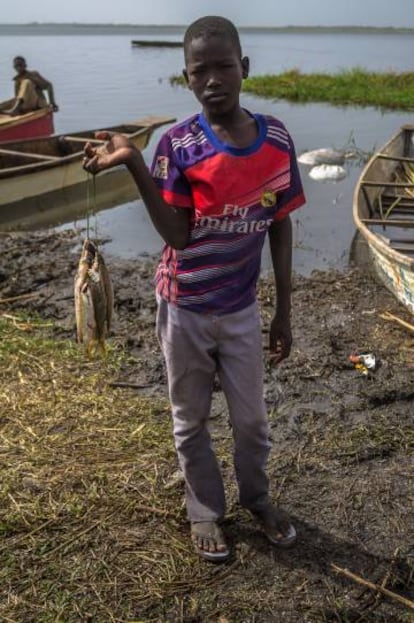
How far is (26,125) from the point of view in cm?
1278

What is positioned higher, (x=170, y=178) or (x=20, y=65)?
(x=170, y=178)

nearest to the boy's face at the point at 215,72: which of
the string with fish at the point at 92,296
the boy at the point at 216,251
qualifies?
the boy at the point at 216,251

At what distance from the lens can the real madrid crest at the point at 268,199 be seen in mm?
2402

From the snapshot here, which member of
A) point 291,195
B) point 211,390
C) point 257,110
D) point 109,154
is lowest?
point 257,110

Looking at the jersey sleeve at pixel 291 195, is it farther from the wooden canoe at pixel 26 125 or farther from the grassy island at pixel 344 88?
the grassy island at pixel 344 88

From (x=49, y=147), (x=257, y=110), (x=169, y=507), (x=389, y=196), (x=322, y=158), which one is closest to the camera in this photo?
(x=169, y=507)

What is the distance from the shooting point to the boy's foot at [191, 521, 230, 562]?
2.78 metres

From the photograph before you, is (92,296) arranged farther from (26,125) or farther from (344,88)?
(344,88)

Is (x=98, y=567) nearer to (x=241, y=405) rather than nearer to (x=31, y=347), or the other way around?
(x=241, y=405)

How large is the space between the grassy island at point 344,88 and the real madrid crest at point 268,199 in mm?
21586

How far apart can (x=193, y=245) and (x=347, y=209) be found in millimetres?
7655

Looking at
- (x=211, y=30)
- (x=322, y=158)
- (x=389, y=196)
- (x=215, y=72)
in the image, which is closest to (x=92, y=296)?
(x=215, y=72)

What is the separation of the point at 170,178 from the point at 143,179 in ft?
0.36

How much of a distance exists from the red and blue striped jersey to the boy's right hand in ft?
0.53
